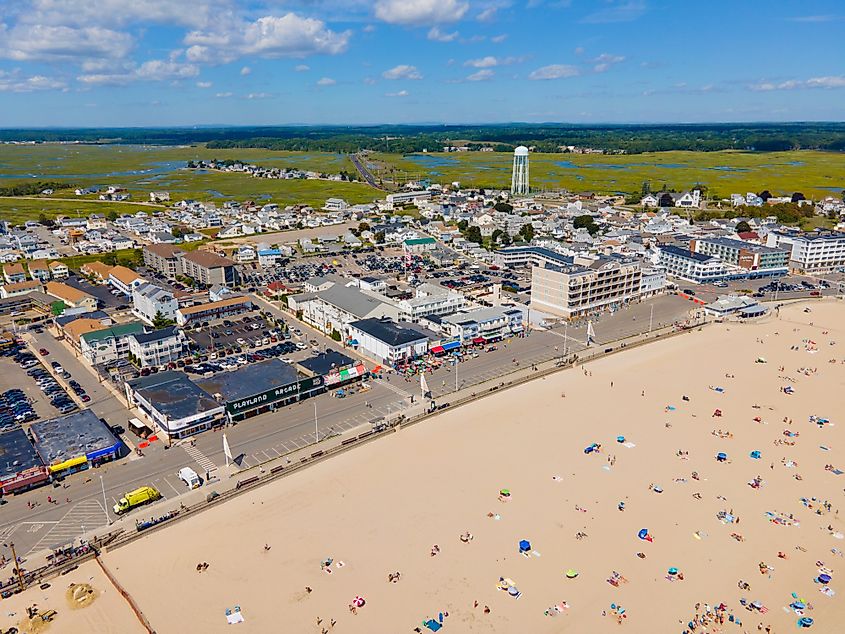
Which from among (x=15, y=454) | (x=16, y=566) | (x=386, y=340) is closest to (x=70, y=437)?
(x=15, y=454)

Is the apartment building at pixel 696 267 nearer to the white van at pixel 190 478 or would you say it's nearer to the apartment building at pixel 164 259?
the apartment building at pixel 164 259

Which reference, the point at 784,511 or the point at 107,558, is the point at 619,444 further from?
the point at 107,558

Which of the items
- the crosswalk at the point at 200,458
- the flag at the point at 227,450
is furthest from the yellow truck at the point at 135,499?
Answer: the flag at the point at 227,450

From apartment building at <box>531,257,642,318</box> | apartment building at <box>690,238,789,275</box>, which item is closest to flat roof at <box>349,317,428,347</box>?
apartment building at <box>531,257,642,318</box>

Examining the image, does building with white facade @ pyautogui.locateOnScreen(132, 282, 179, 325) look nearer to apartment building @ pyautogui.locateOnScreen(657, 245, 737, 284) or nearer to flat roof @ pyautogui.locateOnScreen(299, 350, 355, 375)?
flat roof @ pyautogui.locateOnScreen(299, 350, 355, 375)

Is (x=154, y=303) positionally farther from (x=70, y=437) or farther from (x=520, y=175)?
(x=520, y=175)
